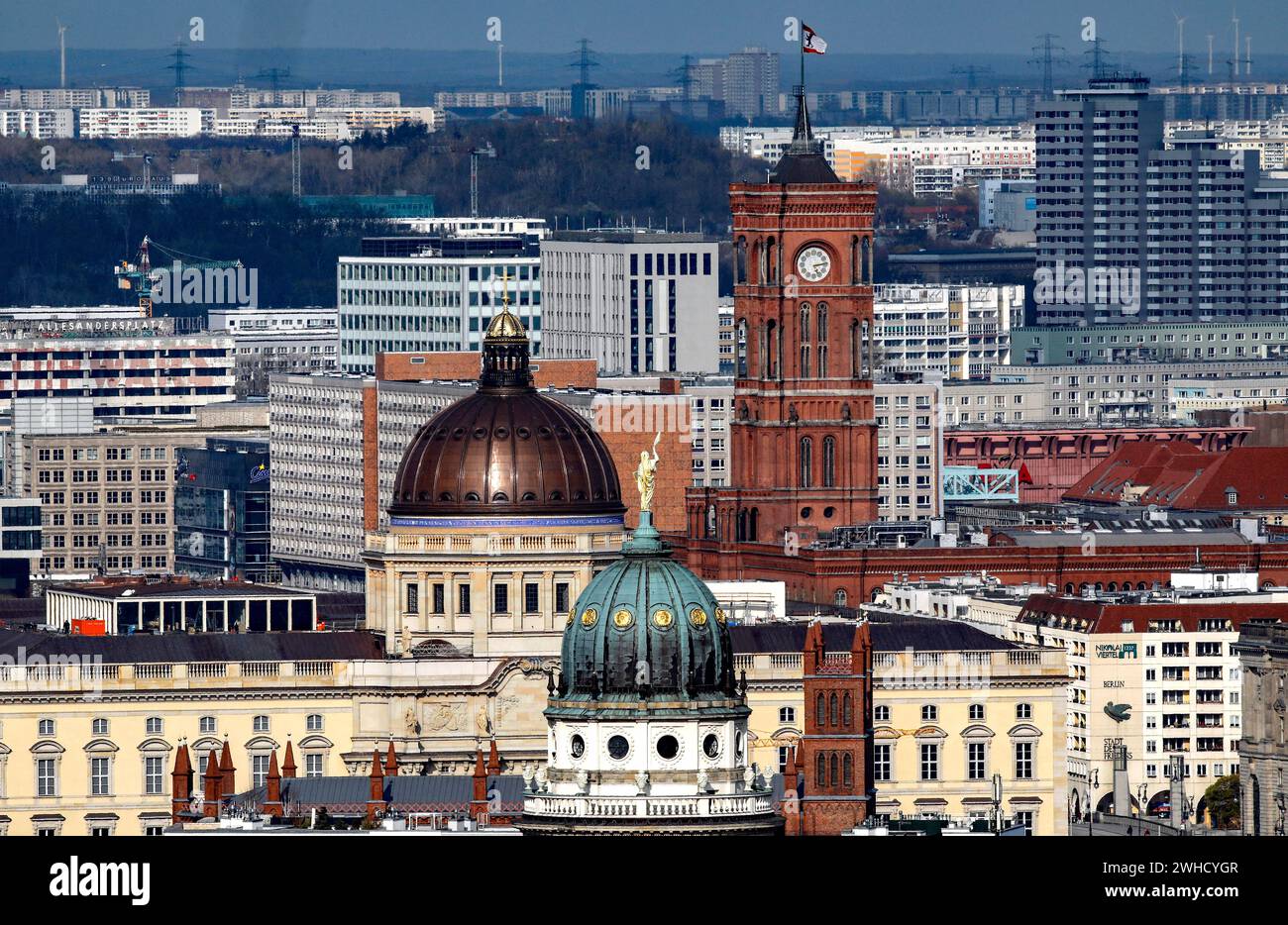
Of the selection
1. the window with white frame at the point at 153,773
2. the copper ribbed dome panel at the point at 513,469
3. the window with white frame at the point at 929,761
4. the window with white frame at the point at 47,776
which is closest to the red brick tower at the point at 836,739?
the window with white frame at the point at 929,761

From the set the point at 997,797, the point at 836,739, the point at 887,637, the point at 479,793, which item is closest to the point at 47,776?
the point at 887,637

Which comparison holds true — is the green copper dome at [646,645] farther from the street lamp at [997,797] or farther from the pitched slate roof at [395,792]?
the street lamp at [997,797]

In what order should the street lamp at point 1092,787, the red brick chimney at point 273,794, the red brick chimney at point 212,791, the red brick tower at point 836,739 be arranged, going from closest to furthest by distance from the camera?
1. the red brick tower at point 836,739
2. the red brick chimney at point 212,791
3. the red brick chimney at point 273,794
4. the street lamp at point 1092,787

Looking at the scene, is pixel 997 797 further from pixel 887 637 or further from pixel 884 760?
pixel 887 637
